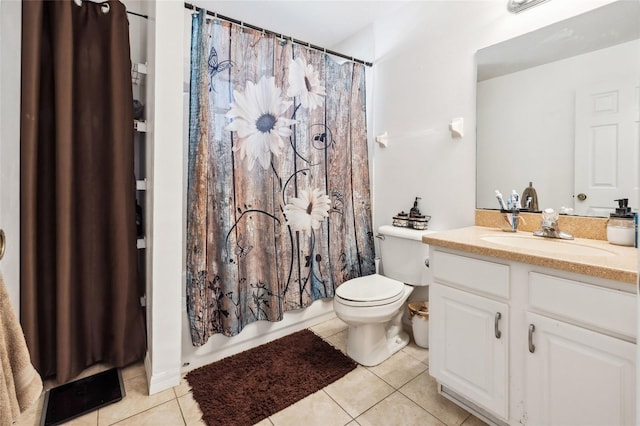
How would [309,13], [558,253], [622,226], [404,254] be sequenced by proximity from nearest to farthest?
[558,253] < [622,226] < [404,254] < [309,13]

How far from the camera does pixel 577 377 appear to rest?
3.26 ft

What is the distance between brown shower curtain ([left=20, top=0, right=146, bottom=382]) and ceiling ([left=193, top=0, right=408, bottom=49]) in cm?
89

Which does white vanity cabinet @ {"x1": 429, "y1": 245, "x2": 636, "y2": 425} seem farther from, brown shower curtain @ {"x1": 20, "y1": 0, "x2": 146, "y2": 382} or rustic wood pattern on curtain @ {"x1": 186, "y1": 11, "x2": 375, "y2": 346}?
brown shower curtain @ {"x1": 20, "y1": 0, "x2": 146, "y2": 382}

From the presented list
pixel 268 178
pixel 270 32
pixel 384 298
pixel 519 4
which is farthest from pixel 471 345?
pixel 270 32

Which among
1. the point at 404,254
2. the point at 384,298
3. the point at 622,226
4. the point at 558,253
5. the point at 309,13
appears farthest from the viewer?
the point at 309,13

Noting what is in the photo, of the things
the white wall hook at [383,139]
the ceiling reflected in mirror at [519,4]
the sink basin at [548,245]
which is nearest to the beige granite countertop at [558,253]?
the sink basin at [548,245]

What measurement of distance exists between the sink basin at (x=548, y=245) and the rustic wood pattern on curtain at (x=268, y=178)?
108 centimetres

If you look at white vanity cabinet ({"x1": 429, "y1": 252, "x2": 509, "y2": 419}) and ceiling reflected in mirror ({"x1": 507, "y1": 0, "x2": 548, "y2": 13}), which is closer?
white vanity cabinet ({"x1": 429, "y1": 252, "x2": 509, "y2": 419})

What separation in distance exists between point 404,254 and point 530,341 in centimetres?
95

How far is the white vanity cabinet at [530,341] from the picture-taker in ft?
3.02

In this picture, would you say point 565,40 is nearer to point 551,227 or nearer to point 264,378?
point 551,227

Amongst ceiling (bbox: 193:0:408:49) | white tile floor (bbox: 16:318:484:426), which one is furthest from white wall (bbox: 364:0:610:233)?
white tile floor (bbox: 16:318:484:426)

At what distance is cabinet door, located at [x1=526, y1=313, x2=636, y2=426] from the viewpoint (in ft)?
2.98

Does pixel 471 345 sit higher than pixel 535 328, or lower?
lower
